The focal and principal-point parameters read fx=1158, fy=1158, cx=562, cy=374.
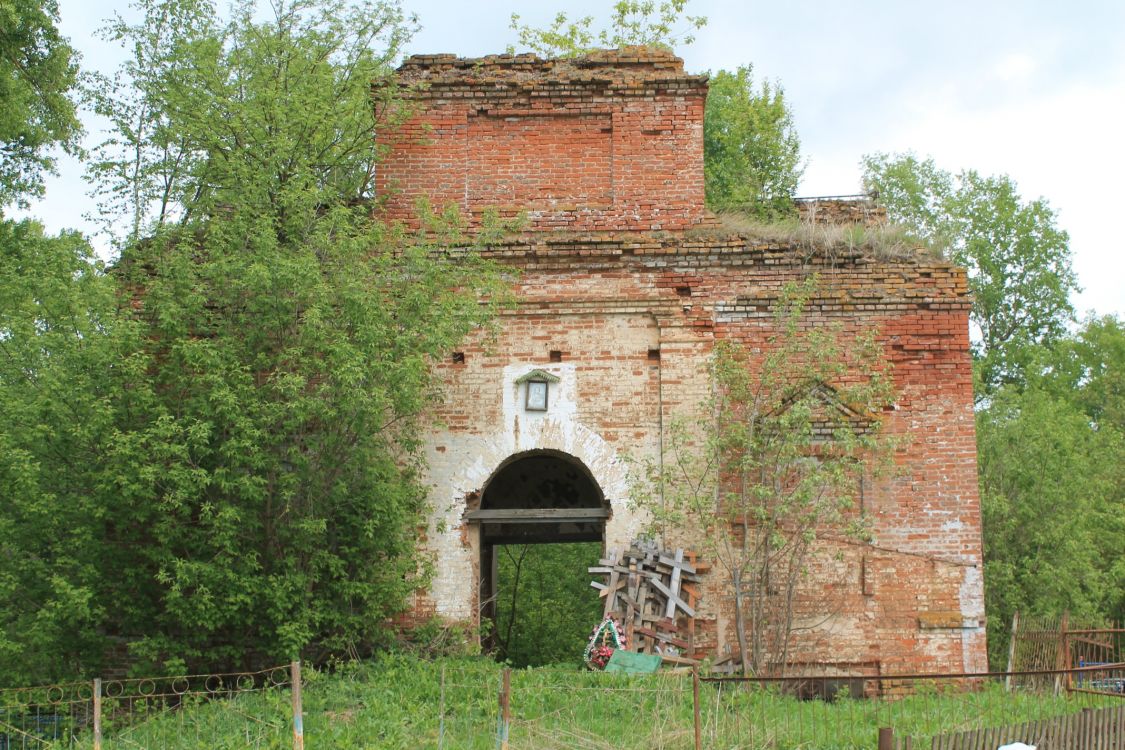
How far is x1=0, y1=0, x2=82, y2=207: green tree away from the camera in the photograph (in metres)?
13.1

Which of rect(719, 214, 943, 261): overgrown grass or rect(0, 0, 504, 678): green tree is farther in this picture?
rect(719, 214, 943, 261): overgrown grass

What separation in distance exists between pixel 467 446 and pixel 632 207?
3.11m

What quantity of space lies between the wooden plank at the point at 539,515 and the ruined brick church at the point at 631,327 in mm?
20

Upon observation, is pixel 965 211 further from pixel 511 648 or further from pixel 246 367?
pixel 246 367

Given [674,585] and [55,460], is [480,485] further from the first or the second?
[55,460]

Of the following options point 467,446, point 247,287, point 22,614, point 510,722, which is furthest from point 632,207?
point 22,614

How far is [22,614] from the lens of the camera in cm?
992

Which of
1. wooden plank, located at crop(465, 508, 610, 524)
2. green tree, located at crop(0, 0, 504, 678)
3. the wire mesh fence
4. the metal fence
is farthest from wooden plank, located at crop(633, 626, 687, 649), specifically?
the wire mesh fence

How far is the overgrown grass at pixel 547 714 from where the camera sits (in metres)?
8.27

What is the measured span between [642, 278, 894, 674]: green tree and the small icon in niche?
1.32 metres

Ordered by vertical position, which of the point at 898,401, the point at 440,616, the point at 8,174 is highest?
the point at 8,174

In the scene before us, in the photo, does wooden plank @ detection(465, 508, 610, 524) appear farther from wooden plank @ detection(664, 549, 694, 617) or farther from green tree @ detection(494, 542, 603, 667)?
green tree @ detection(494, 542, 603, 667)

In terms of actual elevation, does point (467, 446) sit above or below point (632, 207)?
below

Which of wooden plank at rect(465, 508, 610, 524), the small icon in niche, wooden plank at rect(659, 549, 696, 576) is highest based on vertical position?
the small icon in niche
